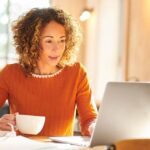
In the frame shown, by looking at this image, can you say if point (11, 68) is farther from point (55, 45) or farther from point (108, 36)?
point (108, 36)

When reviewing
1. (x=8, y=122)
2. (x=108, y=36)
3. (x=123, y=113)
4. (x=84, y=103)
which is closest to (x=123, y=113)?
(x=123, y=113)

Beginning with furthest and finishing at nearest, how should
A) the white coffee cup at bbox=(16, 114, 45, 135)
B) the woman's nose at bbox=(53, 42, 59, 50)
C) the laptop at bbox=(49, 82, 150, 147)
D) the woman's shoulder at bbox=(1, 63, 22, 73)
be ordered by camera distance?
the woman's shoulder at bbox=(1, 63, 22, 73) → the woman's nose at bbox=(53, 42, 59, 50) → the white coffee cup at bbox=(16, 114, 45, 135) → the laptop at bbox=(49, 82, 150, 147)

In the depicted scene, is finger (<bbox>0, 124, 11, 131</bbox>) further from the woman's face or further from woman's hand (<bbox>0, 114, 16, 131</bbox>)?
the woman's face

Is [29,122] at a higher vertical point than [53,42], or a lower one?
lower

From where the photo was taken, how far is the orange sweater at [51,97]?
193 centimetres

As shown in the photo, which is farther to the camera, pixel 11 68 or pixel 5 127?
pixel 11 68

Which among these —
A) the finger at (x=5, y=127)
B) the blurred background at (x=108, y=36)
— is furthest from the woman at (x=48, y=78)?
the blurred background at (x=108, y=36)

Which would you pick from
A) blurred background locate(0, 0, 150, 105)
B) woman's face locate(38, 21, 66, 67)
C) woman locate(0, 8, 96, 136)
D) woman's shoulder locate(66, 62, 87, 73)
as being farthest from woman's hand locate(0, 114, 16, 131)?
blurred background locate(0, 0, 150, 105)

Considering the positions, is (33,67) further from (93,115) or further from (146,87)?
(146,87)

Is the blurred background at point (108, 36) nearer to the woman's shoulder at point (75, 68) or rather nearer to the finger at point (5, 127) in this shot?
the woman's shoulder at point (75, 68)

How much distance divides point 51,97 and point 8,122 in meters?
0.43

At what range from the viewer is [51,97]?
6.41ft

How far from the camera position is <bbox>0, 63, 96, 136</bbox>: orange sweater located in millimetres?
1928

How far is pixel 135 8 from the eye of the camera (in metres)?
3.90
